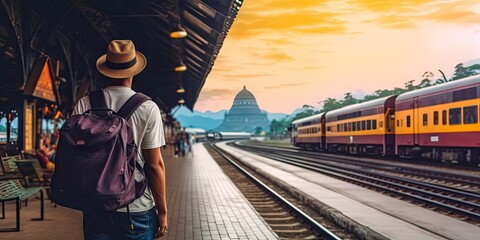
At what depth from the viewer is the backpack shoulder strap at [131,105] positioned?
3.03 meters

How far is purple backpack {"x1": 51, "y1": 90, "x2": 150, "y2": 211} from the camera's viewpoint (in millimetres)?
2795

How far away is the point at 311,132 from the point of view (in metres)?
49.2

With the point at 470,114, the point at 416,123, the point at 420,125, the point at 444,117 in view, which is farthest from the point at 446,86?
the point at 416,123

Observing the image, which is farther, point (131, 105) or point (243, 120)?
point (243, 120)

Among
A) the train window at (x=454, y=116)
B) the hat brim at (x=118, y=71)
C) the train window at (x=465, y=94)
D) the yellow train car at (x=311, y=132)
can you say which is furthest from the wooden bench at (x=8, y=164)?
the yellow train car at (x=311, y=132)

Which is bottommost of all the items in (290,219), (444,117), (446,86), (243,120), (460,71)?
(290,219)

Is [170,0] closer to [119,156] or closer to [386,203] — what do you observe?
[386,203]

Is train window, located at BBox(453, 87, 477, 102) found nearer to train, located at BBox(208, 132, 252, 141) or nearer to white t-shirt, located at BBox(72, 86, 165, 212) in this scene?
white t-shirt, located at BBox(72, 86, 165, 212)

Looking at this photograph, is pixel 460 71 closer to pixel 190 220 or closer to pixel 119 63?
pixel 190 220

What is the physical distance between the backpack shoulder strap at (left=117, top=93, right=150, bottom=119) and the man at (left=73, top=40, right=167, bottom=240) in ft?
0.08

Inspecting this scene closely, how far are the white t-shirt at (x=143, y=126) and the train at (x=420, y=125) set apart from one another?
18.7 meters

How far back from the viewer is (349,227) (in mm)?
9195

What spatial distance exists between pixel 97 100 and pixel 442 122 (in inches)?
851

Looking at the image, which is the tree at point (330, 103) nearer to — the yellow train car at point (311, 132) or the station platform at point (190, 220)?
the yellow train car at point (311, 132)
